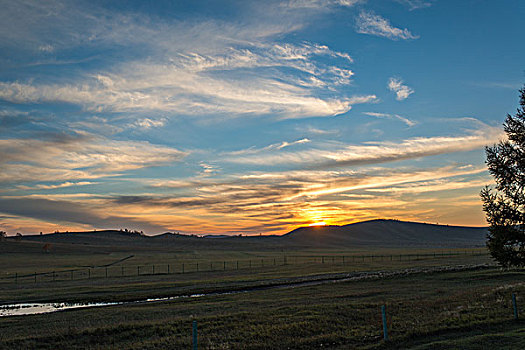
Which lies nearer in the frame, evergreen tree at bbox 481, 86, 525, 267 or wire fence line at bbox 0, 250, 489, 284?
evergreen tree at bbox 481, 86, 525, 267

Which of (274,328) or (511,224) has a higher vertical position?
(511,224)

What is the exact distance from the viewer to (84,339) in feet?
65.6

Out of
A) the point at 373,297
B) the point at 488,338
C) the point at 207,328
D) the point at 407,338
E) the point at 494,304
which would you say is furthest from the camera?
the point at 373,297

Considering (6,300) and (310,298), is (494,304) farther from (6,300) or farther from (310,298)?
(6,300)

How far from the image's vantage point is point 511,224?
91.5 feet

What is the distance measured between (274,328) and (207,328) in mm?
3692

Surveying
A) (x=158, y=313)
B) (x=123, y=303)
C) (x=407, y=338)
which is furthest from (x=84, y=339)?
(x=123, y=303)

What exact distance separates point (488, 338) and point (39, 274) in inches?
2993

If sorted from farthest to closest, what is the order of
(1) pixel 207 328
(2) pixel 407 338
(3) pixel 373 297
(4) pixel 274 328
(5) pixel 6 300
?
(5) pixel 6 300
(3) pixel 373 297
(1) pixel 207 328
(4) pixel 274 328
(2) pixel 407 338

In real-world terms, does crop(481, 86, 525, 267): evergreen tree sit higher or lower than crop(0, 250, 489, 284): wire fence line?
higher

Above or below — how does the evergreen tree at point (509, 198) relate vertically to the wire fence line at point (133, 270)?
above

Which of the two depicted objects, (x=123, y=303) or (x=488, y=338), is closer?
(x=488, y=338)

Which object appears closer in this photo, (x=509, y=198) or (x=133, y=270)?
(x=509, y=198)

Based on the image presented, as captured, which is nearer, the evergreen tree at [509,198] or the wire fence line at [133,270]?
the evergreen tree at [509,198]
